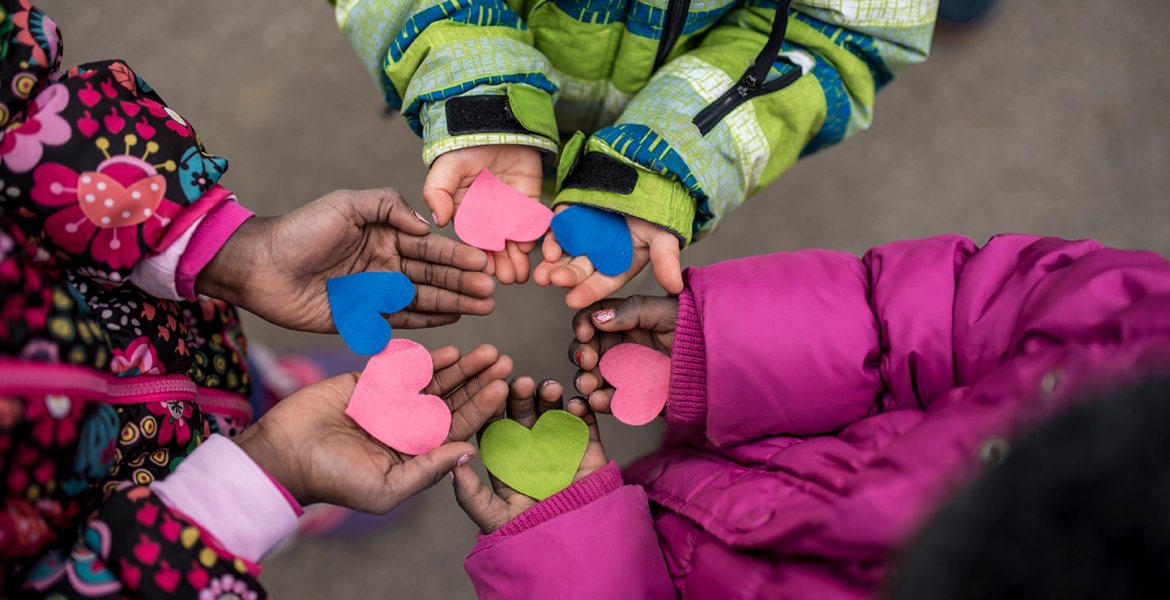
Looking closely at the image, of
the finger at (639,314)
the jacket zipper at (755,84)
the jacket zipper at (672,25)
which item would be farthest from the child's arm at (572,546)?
the jacket zipper at (672,25)

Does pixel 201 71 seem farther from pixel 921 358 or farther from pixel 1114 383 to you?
pixel 1114 383

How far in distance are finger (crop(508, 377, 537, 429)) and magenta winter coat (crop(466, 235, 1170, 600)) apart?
0.50ft

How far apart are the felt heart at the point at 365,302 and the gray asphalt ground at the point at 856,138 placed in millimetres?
490

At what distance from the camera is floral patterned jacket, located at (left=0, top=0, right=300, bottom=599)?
21.2 inches

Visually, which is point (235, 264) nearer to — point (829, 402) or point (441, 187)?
point (441, 187)

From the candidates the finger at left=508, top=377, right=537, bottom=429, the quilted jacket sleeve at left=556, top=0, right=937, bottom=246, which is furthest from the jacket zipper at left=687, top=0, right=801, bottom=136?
the finger at left=508, top=377, right=537, bottom=429

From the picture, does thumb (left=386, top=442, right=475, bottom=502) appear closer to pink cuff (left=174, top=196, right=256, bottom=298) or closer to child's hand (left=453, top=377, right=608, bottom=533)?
child's hand (left=453, top=377, right=608, bottom=533)

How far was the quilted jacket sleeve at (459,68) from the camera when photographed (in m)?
0.85

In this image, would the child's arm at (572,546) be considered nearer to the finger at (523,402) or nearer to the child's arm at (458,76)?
the finger at (523,402)

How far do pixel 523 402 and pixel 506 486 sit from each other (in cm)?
12

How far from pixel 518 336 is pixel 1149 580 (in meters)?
1.19

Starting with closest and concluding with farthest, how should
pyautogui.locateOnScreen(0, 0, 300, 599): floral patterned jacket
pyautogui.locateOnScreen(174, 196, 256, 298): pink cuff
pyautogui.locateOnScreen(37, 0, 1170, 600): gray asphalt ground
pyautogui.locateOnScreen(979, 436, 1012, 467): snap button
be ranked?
pyautogui.locateOnScreen(979, 436, 1012, 467): snap button
pyautogui.locateOnScreen(0, 0, 300, 599): floral patterned jacket
pyautogui.locateOnScreen(174, 196, 256, 298): pink cuff
pyautogui.locateOnScreen(37, 0, 1170, 600): gray asphalt ground

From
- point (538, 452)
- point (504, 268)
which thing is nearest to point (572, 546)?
point (538, 452)

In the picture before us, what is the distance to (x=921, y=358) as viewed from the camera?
69cm
